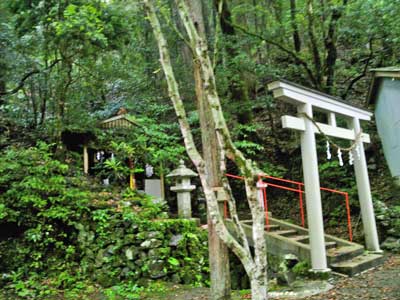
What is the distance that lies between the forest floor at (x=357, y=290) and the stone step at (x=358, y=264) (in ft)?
0.41

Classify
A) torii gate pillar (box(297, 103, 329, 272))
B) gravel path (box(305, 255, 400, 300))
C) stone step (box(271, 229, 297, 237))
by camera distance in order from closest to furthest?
1. gravel path (box(305, 255, 400, 300))
2. torii gate pillar (box(297, 103, 329, 272))
3. stone step (box(271, 229, 297, 237))

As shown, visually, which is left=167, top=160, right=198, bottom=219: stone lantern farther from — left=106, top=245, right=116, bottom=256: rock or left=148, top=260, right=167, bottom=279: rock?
left=106, top=245, right=116, bottom=256: rock

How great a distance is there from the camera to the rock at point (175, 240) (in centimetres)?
633

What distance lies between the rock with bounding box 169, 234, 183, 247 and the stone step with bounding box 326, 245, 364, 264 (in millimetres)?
2696

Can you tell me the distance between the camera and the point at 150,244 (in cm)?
621

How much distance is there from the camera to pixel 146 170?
9.48 meters

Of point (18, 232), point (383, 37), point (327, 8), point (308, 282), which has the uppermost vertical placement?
point (327, 8)

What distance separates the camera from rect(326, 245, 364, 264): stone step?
6.40 meters

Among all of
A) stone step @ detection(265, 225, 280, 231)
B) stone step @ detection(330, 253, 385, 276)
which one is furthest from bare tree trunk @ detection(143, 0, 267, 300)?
stone step @ detection(265, 225, 280, 231)

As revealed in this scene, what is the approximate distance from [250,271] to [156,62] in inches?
362

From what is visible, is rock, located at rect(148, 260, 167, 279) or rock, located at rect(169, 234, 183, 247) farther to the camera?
rock, located at rect(169, 234, 183, 247)

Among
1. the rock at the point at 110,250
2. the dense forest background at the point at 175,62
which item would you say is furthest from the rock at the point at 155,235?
the dense forest background at the point at 175,62

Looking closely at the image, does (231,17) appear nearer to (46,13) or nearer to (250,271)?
(46,13)

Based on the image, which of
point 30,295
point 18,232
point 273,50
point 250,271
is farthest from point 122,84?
point 250,271
